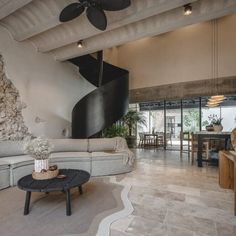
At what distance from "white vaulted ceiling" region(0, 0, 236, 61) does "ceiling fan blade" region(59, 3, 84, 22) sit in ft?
1.88

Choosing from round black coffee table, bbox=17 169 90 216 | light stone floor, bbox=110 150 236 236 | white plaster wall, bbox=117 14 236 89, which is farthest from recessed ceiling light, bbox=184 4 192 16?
white plaster wall, bbox=117 14 236 89

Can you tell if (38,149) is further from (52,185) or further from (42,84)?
(42,84)

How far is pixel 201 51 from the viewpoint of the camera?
6605 mm

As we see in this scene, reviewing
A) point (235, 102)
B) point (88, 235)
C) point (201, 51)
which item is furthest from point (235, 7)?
point (235, 102)

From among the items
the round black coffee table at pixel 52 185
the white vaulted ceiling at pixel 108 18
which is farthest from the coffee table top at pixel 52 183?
the white vaulted ceiling at pixel 108 18

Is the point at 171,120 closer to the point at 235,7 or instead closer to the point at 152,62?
the point at 152,62

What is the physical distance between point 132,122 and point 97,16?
636 centimetres

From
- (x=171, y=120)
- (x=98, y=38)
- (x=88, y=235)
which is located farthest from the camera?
(x=171, y=120)

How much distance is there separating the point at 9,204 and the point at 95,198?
128 centimetres

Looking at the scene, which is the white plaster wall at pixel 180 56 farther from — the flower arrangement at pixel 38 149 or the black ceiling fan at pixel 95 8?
the flower arrangement at pixel 38 149

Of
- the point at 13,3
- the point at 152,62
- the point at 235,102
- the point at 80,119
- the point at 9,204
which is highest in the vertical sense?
the point at 152,62

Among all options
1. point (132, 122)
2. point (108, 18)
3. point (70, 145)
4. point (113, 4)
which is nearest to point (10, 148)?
point (70, 145)

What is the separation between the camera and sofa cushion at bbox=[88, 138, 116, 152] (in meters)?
4.75

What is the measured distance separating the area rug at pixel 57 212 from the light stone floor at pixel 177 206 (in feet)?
0.98
